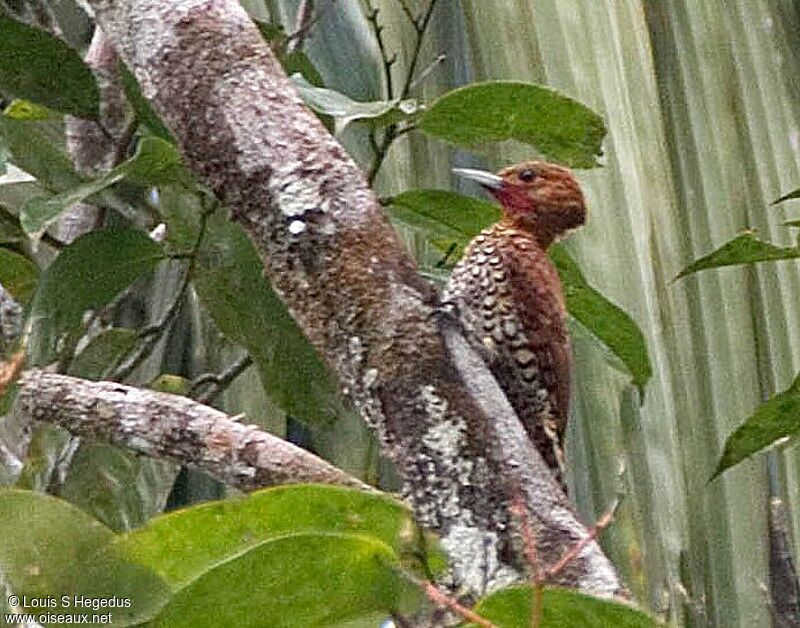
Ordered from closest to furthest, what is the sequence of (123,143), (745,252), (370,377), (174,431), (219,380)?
(370,377)
(174,431)
(745,252)
(123,143)
(219,380)

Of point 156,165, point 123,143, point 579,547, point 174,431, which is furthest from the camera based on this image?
point 123,143

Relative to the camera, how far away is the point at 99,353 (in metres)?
1.85

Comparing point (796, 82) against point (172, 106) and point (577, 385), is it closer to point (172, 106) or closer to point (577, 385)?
point (577, 385)

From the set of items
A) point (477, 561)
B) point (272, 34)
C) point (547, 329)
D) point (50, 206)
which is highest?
point (272, 34)

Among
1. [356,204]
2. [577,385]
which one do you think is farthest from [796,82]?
[356,204]

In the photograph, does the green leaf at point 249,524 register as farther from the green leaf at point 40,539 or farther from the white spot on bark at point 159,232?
the white spot on bark at point 159,232

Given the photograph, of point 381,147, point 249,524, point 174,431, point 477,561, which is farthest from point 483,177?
point 249,524

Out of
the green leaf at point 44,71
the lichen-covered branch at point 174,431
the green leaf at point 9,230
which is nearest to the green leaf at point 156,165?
the green leaf at point 44,71

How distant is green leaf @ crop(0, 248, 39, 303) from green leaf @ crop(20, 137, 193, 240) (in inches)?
11.3

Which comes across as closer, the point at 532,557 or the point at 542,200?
the point at 532,557

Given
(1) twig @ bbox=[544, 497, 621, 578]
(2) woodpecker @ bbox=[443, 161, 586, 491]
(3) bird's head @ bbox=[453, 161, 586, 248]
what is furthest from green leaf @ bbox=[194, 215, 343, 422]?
(1) twig @ bbox=[544, 497, 621, 578]

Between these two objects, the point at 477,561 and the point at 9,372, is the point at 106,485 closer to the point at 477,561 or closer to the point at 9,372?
the point at 477,561

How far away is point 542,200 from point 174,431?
1.15 metres

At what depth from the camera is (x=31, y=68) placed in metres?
1.70
